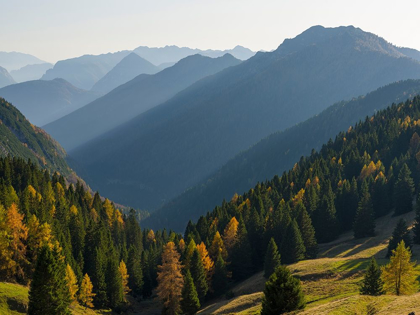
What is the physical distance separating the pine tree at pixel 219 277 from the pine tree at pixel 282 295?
42.3m

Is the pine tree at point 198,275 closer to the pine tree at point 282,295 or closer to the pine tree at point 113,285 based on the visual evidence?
the pine tree at point 113,285

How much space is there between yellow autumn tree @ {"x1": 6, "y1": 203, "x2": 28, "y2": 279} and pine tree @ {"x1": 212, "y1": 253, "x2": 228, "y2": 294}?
37253 millimetres

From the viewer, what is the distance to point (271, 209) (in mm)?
117250

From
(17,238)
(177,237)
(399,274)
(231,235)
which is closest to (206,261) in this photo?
(231,235)

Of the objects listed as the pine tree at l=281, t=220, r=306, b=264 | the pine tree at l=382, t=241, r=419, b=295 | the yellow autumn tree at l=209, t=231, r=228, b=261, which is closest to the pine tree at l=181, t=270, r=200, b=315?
the yellow autumn tree at l=209, t=231, r=228, b=261

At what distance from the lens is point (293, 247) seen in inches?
3423

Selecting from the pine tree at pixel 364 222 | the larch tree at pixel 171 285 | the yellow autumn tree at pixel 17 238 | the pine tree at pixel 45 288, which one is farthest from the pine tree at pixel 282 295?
the pine tree at pixel 364 222

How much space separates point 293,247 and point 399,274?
37482mm

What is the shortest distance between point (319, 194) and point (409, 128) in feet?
207

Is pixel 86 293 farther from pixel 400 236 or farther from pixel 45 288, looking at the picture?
pixel 400 236

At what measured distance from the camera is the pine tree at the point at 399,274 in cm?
4991

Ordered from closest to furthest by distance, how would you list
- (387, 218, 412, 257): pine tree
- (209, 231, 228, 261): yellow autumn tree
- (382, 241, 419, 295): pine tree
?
(382, 241, 419, 295): pine tree < (387, 218, 412, 257): pine tree < (209, 231, 228, 261): yellow autumn tree

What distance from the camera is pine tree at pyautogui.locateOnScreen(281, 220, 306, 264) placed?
86875 mm

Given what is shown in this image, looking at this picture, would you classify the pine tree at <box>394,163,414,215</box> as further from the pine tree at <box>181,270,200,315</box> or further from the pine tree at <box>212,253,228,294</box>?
the pine tree at <box>181,270,200,315</box>
